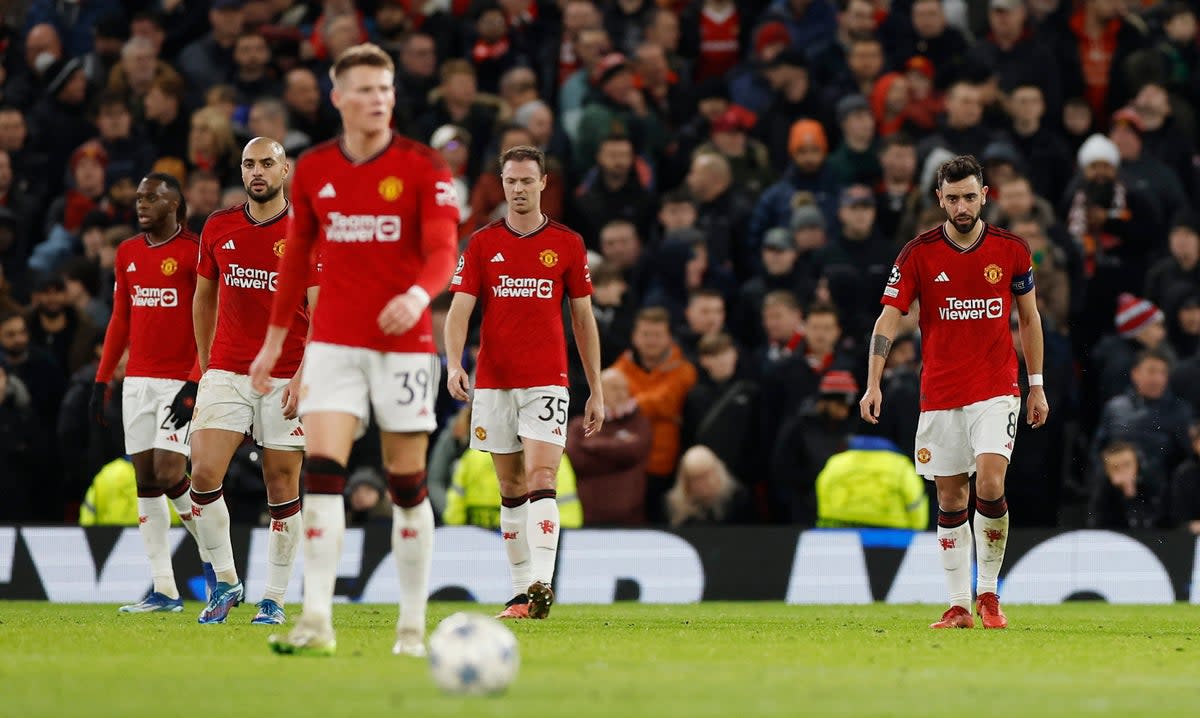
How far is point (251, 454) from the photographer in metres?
17.7

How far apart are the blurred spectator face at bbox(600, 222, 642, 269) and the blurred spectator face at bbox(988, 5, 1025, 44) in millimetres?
5051

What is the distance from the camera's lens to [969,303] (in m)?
12.9

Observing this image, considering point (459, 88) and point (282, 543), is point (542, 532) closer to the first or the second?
point (282, 543)

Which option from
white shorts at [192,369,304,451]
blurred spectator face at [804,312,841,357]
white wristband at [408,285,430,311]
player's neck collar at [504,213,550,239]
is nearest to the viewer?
white wristband at [408,285,430,311]

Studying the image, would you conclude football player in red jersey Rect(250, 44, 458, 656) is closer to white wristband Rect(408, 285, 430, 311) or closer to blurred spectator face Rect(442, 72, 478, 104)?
white wristband Rect(408, 285, 430, 311)

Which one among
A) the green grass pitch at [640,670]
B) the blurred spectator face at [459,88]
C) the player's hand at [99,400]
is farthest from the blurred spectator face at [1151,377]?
the player's hand at [99,400]

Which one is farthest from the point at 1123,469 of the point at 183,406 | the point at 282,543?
the point at 183,406

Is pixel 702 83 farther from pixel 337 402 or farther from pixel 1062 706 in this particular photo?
pixel 1062 706

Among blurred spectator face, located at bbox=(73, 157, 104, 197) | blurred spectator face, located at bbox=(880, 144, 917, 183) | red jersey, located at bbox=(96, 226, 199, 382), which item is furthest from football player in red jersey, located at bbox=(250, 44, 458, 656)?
blurred spectator face, located at bbox=(73, 157, 104, 197)

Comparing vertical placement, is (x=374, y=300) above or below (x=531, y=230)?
below

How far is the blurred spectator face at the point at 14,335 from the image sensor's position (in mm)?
18344

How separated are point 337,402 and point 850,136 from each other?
39.6 feet

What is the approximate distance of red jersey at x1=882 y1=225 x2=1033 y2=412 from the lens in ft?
42.2

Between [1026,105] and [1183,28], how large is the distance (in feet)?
9.55
